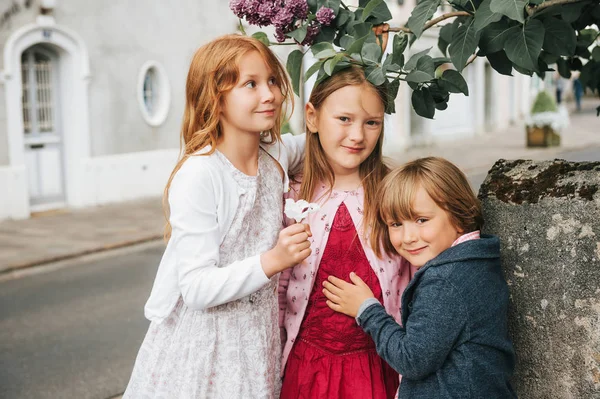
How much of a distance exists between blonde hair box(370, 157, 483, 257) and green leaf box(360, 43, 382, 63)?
0.97ft

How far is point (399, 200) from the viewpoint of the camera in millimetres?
1979

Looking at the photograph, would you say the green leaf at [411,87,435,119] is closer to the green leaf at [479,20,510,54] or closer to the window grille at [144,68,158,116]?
the green leaf at [479,20,510,54]

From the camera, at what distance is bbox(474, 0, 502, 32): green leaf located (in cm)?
183

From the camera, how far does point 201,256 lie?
202 cm

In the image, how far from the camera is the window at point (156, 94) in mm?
13383

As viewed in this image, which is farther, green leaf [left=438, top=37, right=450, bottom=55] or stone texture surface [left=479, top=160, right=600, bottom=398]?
green leaf [left=438, top=37, right=450, bottom=55]

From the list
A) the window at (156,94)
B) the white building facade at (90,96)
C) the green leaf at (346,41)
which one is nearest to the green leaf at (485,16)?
the green leaf at (346,41)

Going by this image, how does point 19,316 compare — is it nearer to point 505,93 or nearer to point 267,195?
point 267,195

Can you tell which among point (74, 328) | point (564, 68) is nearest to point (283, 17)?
point (564, 68)

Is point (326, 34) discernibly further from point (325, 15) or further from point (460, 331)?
point (460, 331)

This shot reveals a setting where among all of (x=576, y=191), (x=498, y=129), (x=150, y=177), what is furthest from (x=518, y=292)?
(x=498, y=129)

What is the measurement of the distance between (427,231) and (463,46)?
493 mm

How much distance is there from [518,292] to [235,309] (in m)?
0.78

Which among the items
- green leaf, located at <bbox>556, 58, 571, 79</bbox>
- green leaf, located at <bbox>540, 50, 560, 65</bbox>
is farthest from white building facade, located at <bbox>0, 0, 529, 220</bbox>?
green leaf, located at <bbox>540, 50, 560, 65</bbox>
